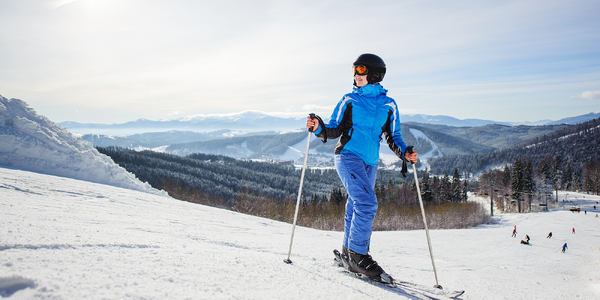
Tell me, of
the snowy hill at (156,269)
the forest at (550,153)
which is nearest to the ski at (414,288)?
the snowy hill at (156,269)

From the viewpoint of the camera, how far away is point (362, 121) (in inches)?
132

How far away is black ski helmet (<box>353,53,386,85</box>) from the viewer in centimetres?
348

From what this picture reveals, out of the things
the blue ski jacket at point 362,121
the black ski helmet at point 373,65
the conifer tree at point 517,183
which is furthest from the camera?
the conifer tree at point 517,183

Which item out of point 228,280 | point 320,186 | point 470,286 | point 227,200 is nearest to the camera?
point 228,280

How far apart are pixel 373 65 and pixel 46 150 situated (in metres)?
10.1

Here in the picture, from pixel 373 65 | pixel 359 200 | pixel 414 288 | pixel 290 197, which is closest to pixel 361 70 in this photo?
pixel 373 65

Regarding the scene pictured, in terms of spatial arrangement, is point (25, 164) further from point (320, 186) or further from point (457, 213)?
point (320, 186)

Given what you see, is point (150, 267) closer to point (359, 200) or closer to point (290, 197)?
point (359, 200)

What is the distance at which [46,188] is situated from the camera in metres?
5.20

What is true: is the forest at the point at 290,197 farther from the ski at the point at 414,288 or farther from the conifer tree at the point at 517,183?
the ski at the point at 414,288

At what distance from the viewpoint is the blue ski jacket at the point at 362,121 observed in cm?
333

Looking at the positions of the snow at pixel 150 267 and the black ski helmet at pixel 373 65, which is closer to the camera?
the snow at pixel 150 267

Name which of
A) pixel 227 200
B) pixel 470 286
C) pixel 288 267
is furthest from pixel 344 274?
pixel 227 200

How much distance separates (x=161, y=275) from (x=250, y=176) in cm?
8541
